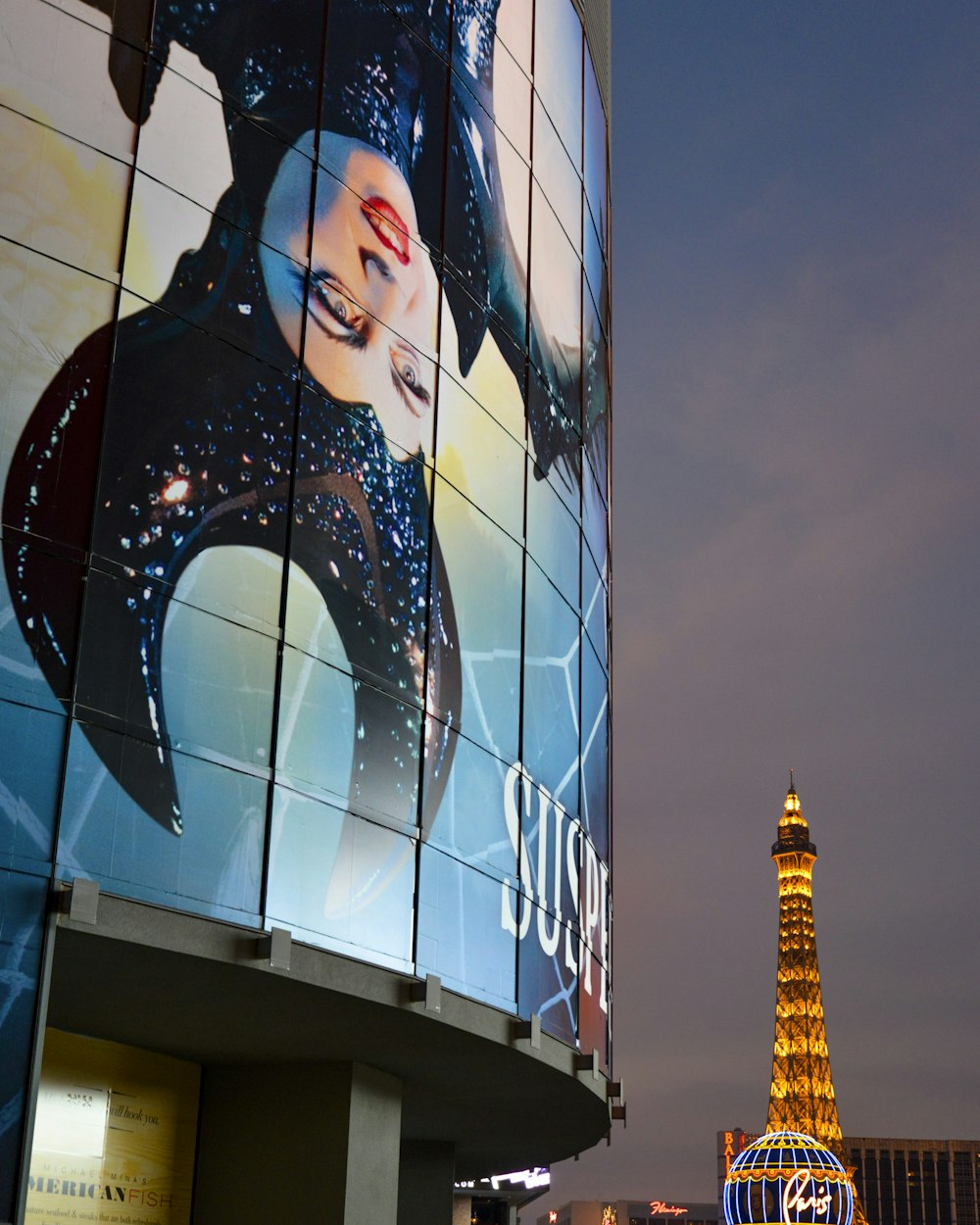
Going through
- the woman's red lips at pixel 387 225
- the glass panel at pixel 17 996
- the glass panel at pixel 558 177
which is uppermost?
the glass panel at pixel 558 177

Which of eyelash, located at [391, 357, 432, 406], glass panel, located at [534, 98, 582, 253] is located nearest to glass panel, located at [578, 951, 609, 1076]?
eyelash, located at [391, 357, 432, 406]

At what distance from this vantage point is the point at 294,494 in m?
21.6

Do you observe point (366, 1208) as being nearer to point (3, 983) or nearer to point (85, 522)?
point (3, 983)

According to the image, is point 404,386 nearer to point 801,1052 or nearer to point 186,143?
point 186,143

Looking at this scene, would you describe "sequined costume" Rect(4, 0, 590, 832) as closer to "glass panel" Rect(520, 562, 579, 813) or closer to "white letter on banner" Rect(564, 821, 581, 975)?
"glass panel" Rect(520, 562, 579, 813)

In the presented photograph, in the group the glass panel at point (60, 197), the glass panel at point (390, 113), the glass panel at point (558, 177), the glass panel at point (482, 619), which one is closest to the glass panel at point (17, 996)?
the glass panel at point (60, 197)

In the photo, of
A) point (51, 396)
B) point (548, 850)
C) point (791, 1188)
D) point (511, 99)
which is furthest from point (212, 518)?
point (791, 1188)

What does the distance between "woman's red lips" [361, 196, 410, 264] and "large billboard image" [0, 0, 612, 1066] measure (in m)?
0.06

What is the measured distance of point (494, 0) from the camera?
29578 mm

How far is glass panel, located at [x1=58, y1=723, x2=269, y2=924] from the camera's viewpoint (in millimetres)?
17797

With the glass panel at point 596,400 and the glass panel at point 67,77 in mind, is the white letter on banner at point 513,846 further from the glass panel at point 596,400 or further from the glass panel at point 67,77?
the glass panel at point 67,77

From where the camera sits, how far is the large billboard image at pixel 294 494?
1862 cm

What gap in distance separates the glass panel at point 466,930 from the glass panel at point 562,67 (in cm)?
1614

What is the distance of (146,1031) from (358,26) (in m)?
15.9
